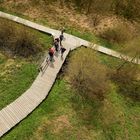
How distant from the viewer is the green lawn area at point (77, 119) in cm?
2803

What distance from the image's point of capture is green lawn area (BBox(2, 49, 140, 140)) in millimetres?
28031

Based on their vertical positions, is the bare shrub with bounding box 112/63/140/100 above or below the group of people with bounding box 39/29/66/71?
below

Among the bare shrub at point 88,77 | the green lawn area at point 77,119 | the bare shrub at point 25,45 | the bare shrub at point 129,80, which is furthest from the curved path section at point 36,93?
the bare shrub at point 25,45

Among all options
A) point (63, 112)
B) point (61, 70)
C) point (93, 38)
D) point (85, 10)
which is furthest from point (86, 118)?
point (85, 10)

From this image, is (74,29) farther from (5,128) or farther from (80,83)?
(5,128)

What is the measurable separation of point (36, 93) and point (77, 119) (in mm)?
4283

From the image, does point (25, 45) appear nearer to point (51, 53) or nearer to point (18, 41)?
point (18, 41)

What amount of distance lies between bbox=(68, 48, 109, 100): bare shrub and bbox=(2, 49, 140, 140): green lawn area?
0.73 metres

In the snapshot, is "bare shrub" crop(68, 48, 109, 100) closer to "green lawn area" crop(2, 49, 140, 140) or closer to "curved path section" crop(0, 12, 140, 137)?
"green lawn area" crop(2, 49, 140, 140)

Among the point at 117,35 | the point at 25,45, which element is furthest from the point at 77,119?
the point at 117,35

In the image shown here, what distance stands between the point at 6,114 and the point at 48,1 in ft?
61.6

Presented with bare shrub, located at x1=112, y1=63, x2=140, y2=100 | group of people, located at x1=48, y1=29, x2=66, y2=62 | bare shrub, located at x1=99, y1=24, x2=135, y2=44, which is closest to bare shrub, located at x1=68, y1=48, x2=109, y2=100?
bare shrub, located at x1=112, y1=63, x2=140, y2=100

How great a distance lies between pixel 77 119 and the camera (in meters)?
29.6

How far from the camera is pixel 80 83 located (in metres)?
32.4
